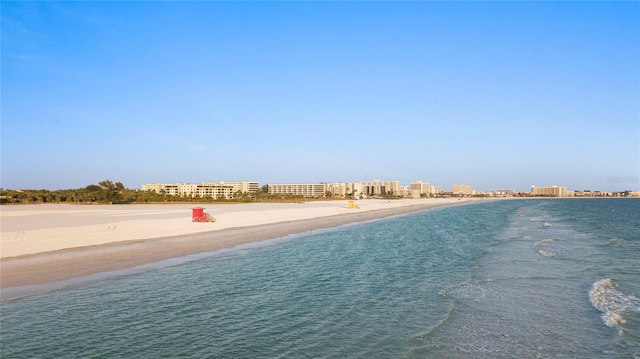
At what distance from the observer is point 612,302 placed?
492 inches

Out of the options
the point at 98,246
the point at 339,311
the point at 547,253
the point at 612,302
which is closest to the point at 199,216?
the point at 98,246

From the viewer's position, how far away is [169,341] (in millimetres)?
8945

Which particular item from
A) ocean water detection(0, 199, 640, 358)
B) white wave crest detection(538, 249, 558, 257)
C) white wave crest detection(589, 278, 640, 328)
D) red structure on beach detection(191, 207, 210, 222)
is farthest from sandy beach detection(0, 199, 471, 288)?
white wave crest detection(538, 249, 558, 257)

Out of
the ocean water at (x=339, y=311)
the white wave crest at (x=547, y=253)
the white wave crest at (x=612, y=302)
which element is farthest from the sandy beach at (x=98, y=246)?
the white wave crest at (x=547, y=253)

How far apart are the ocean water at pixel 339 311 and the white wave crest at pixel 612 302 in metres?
0.04

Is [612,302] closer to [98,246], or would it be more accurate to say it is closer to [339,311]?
[339,311]

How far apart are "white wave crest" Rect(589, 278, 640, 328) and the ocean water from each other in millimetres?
37

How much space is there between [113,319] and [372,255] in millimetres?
14167

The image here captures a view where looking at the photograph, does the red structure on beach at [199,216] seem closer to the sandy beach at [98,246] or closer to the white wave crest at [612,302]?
the sandy beach at [98,246]

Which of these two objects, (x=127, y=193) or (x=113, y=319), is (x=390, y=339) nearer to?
(x=113, y=319)

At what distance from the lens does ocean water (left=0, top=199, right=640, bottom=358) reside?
862 cm

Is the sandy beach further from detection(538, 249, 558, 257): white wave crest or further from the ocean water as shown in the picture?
detection(538, 249, 558, 257): white wave crest

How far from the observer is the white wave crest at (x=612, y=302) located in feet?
35.4

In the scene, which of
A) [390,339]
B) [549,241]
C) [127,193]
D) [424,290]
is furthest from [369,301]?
[127,193]
